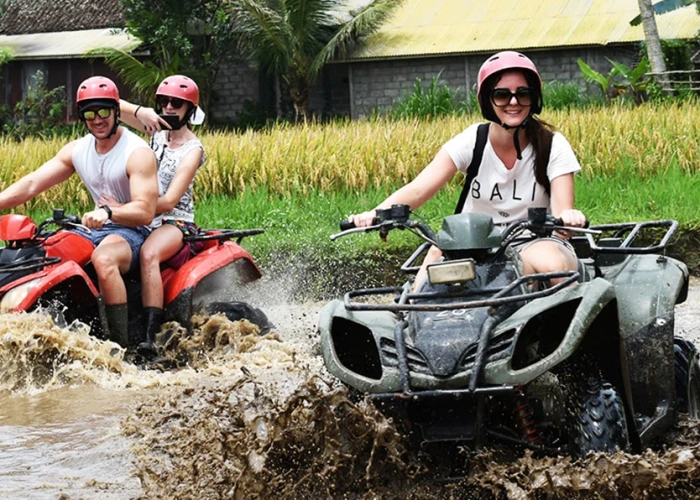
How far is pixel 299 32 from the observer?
109 ft

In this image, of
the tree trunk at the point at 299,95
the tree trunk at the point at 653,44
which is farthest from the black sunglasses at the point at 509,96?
the tree trunk at the point at 299,95

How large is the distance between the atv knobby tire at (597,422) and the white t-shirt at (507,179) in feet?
3.94

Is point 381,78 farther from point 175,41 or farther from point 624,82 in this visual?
point 624,82

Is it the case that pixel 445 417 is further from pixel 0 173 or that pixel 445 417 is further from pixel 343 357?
pixel 0 173

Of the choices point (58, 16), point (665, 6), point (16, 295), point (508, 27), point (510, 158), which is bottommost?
point (16, 295)

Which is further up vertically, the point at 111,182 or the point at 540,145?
the point at 540,145

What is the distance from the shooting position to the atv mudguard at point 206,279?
8.80m

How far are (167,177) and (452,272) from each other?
15.0 ft

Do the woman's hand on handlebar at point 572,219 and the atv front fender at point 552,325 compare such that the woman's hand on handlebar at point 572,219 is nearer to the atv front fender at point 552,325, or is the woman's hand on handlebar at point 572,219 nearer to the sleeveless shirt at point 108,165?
the atv front fender at point 552,325

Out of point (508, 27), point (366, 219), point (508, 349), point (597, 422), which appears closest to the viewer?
point (508, 349)

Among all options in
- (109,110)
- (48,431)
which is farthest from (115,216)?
(48,431)

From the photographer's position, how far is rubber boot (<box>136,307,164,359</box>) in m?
8.63

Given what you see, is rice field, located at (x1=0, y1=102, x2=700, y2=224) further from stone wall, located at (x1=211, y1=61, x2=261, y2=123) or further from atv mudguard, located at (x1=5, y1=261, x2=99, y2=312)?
stone wall, located at (x1=211, y1=61, x2=261, y2=123)

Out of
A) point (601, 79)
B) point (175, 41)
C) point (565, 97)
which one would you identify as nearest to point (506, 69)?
point (565, 97)
